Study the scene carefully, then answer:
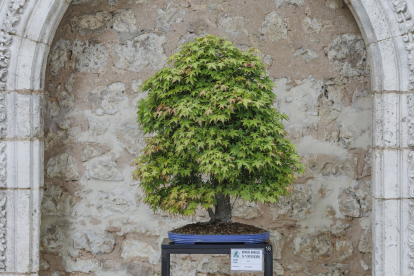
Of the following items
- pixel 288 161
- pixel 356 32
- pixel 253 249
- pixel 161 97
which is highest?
pixel 356 32

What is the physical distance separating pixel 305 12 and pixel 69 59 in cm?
175

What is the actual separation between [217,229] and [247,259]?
228 mm

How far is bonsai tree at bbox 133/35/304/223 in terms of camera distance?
6.91ft

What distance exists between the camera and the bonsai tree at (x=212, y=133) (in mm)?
2105

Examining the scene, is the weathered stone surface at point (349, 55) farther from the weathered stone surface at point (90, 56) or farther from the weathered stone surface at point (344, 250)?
the weathered stone surface at point (90, 56)

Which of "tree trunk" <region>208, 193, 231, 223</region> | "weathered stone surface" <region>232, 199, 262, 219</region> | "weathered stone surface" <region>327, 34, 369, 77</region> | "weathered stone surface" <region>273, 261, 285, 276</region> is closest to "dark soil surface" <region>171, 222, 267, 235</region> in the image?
"tree trunk" <region>208, 193, 231, 223</region>

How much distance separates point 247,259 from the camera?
2.13 metres

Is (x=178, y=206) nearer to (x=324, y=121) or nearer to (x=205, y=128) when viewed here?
(x=205, y=128)

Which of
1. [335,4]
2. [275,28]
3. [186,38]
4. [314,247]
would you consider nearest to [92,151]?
[186,38]

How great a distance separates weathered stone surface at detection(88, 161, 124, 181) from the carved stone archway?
1.38 ft

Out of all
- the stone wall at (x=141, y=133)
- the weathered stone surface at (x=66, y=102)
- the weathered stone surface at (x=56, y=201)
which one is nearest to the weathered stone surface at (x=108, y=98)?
the stone wall at (x=141, y=133)

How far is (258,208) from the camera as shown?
3.01m

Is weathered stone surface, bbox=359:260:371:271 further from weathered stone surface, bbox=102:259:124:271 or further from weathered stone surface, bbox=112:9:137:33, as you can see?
weathered stone surface, bbox=112:9:137:33

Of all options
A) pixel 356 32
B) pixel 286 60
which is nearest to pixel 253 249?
pixel 286 60
